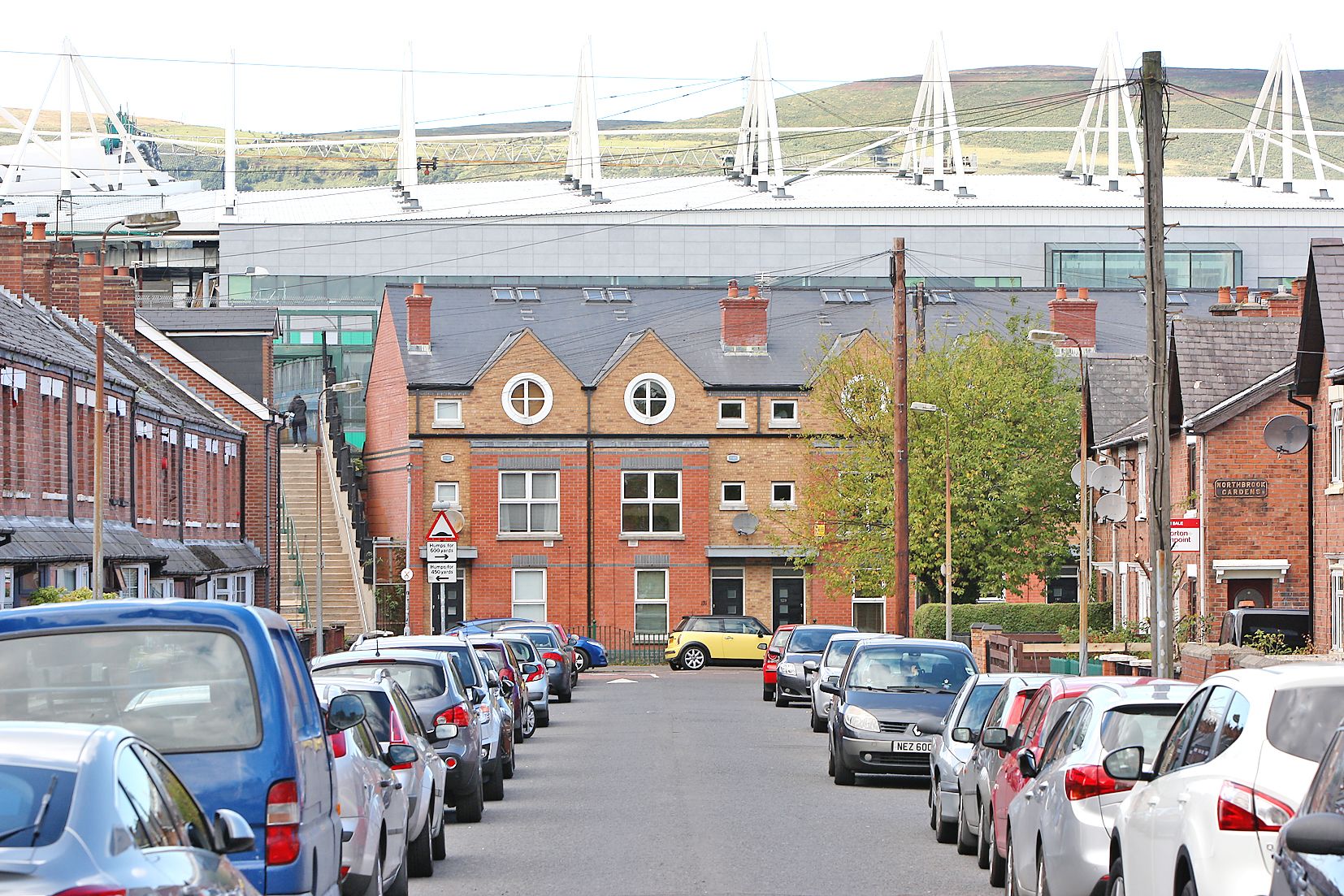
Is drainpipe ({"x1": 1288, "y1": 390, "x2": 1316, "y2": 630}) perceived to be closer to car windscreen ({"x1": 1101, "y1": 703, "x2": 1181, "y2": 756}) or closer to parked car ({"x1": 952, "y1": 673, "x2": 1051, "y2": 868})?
parked car ({"x1": 952, "y1": 673, "x2": 1051, "y2": 868})

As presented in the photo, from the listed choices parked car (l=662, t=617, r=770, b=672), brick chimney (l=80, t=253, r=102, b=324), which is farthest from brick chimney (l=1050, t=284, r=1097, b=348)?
brick chimney (l=80, t=253, r=102, b=324)

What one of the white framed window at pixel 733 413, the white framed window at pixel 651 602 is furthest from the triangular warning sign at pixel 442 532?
the white framed window at pixel 733 413

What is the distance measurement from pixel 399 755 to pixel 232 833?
19.0ft

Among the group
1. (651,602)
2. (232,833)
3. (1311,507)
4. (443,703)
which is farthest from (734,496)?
(232,833)

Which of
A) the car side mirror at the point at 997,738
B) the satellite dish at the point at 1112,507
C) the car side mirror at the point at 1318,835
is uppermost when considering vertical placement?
the satellite dish at the point at 1112,507

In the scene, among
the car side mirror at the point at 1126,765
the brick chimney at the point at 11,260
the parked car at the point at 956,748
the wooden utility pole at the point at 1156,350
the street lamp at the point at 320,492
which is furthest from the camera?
the street lamp at the point at 320,492

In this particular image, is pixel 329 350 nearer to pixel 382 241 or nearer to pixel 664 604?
pixel 382 241

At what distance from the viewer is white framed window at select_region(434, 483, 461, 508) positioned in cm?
6153

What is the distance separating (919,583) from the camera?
172 feet

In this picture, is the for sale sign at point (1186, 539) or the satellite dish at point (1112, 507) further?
the satellite dish at point (1112, 507)

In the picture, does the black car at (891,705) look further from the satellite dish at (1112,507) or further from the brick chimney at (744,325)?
the brick chimney at (744,325)

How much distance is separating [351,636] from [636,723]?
77.0 feet

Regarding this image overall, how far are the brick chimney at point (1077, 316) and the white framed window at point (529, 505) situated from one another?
19.1 m

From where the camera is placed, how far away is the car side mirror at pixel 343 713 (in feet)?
32.8
